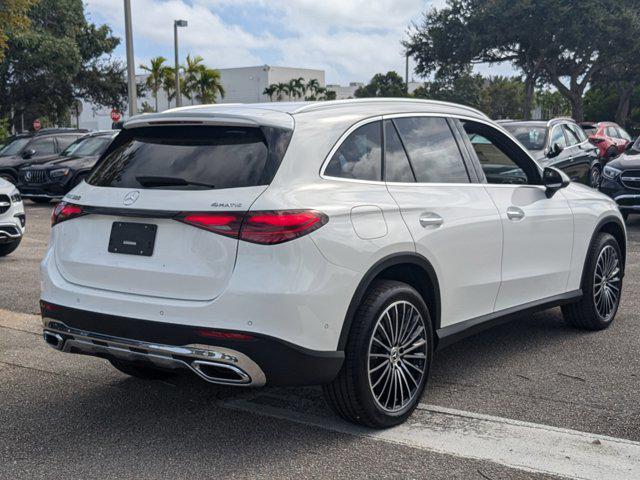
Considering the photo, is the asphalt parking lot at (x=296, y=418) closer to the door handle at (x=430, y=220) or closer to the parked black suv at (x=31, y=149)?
the door handle at (x=430, y=220)

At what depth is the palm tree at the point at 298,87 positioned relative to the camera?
7775 cm

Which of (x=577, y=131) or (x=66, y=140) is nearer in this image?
(x=577, y=131)

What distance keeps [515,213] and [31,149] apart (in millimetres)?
16168

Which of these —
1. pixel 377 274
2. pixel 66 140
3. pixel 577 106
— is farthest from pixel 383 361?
pixel 577 106

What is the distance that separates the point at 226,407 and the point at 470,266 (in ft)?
5.43

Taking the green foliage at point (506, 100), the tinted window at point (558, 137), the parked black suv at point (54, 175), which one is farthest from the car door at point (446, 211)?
the green foliage at point (506, 100)

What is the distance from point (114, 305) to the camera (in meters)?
4.10

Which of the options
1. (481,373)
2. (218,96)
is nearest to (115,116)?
(481,373)

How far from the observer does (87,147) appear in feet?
62.6

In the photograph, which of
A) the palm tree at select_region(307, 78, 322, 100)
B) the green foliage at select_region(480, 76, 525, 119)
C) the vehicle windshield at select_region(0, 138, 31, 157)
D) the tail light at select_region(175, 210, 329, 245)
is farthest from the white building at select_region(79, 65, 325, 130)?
the tail light at select_region(175, 210, 329, 245)

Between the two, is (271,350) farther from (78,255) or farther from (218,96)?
(218,96)

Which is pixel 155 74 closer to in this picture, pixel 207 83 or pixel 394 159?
pixel 207 83

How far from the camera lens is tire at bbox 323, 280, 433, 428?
410 centimetres

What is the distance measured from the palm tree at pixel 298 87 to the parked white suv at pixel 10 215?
225 ft
